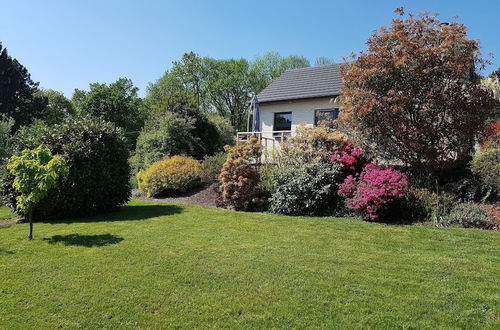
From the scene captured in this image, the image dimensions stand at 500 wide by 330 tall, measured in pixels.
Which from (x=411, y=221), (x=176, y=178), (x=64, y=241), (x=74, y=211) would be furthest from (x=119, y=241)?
(x=176, y=178)

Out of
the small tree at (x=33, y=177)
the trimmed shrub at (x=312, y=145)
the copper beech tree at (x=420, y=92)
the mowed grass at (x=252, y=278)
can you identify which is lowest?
the mowed grass at (x=252, y=278)

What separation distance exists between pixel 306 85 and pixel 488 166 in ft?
40.3

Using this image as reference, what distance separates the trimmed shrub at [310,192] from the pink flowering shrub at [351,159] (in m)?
0.28

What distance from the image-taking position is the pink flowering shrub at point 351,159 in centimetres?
1006

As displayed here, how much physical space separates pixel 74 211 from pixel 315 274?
762cm

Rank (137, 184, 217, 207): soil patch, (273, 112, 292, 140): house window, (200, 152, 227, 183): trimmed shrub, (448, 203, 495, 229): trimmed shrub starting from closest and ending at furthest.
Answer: (448, 203, 495, 229): trimmed shrub < (137, 184, 217, 207): soil patch < (200, 152, 227, 183): trimmed shrub < (273, 112, 292, 140): house window

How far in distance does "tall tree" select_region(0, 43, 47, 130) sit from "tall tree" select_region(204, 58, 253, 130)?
2178cm

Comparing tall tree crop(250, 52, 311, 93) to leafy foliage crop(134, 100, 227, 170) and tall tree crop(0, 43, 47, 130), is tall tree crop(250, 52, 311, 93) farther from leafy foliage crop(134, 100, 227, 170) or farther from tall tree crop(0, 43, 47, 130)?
leafy foliage crop(134, 100, 227, 170)

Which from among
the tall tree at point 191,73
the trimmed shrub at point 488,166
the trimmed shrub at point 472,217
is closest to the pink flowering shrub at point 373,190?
the trimmed shrub at point 472,217

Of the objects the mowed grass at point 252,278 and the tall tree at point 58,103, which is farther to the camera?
the tall tree at point 58,103

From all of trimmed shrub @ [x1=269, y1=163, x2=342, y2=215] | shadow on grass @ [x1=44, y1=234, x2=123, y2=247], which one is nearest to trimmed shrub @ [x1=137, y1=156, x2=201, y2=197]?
trimmed shrub @ [x1=269, y1=163, x2=342, y2=215]

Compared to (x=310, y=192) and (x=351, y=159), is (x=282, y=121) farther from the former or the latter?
(x=310, y=192)

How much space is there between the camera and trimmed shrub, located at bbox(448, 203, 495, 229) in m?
7.43

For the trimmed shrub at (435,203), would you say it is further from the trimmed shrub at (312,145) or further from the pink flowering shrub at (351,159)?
the trimmed shrub at (312,145)
